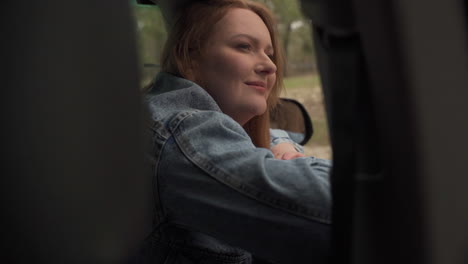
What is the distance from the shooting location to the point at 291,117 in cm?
200

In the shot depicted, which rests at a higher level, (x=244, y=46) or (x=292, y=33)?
(x=244, y=46)

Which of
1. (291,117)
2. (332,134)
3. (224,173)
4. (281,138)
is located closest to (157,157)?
(224,173)

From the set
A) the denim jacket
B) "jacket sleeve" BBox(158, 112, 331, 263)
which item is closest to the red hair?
the denim jacket

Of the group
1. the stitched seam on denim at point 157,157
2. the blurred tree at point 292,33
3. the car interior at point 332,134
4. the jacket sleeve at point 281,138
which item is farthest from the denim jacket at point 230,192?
the blurred tree at point 292,33

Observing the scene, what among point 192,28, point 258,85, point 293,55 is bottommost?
point 293,55

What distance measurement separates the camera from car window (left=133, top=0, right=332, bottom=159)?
1654 mm

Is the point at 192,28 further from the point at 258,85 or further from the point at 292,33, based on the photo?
the point at 292,33

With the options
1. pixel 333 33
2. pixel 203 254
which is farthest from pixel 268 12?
pixel 333 33

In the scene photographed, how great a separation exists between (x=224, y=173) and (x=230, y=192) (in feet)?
0.11

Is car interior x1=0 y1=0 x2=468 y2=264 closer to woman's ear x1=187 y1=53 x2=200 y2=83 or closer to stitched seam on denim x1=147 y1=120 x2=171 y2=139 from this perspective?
stitched seam on denim x1=147 y1=120 x2=171 y2=139

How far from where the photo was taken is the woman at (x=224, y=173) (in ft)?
2.60

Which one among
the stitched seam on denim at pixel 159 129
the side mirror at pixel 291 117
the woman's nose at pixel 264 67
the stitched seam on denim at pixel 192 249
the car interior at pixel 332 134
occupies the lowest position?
the side mirror at pixel 291 117

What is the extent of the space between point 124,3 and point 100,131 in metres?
0.15

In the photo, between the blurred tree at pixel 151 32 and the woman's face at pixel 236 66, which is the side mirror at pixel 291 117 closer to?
the blurred tree at pixel 151 32
